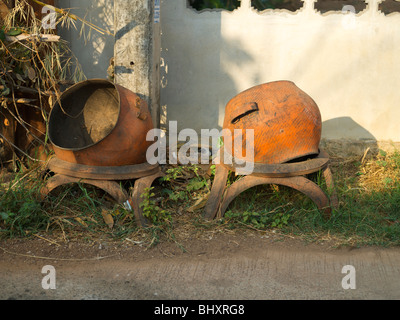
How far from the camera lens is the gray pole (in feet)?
16.3

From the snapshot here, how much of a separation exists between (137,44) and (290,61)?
73.3 inches

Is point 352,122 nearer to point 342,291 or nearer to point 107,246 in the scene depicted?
point 342,291

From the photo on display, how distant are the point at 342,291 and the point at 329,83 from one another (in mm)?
3024

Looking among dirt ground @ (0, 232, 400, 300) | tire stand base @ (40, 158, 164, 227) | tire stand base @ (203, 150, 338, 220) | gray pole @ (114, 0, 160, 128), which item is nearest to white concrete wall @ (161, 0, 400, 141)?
gray pole @ (114, 0, 160, 128)

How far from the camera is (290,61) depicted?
568cm

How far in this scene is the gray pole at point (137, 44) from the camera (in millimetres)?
4953

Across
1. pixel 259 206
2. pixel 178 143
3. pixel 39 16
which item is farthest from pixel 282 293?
pixel 39 16

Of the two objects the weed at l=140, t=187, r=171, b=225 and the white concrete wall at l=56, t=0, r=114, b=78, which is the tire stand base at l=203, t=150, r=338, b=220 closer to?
the weed at l=140, t=187, r=171, b=225

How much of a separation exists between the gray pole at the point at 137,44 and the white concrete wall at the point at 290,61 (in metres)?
0.64

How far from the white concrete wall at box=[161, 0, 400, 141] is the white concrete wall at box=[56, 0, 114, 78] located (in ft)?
2.15

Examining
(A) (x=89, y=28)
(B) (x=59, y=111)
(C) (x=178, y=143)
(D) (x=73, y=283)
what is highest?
(A) (x=89, y=28)

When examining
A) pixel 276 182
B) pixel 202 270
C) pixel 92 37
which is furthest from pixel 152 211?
pixel 92 37

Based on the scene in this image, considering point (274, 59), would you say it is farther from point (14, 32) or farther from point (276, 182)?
point (14, 32)

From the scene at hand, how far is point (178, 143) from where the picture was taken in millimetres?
5809
